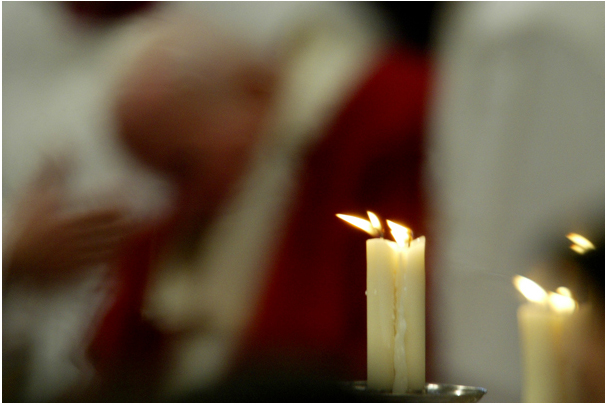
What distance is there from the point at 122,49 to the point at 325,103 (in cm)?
21

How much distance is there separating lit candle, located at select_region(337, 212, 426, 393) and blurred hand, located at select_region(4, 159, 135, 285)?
13.1 inches

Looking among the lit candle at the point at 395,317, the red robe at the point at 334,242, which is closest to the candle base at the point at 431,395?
the lit candle at the point at 395,317

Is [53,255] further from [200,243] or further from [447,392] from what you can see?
[447,392]

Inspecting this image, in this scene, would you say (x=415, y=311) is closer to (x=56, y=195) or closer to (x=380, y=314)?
(x=380, y=314)

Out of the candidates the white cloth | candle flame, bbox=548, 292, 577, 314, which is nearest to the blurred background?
the white cloth

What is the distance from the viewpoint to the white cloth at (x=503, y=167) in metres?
0.55

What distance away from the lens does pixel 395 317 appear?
10.9 inches

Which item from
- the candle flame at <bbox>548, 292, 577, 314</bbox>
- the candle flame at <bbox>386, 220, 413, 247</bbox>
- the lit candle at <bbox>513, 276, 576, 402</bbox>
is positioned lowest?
the lit candle at <bbox>513, 276, 576, 402</bbox>

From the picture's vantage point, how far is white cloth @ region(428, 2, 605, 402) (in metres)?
0.55

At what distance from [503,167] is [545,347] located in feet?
0.98

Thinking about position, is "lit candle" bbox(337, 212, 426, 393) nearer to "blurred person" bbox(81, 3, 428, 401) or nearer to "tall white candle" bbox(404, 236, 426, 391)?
"tall white candle" bbox(404, 236, 426, 391)

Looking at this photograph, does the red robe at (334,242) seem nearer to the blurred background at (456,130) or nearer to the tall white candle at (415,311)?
the blurred background at (456,130)

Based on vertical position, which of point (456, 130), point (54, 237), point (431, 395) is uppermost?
point (456, 130)

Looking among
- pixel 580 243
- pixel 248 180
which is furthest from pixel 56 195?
pixel 580 243
